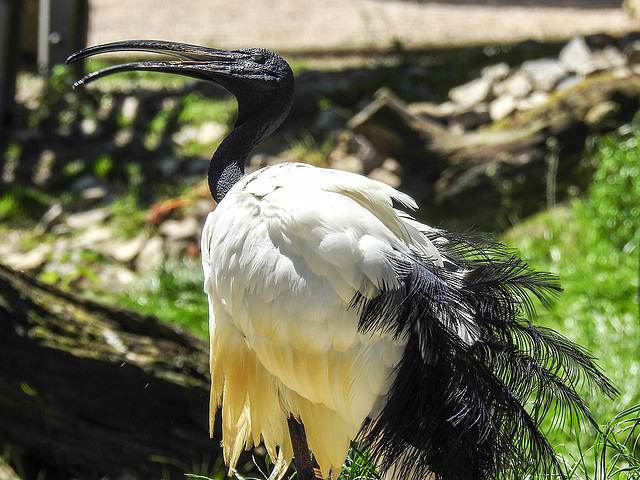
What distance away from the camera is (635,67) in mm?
6961

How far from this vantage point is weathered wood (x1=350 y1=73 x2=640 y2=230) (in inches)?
241

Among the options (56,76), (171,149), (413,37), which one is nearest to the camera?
(171,149)

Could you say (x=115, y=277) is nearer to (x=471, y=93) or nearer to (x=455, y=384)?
(x=471, y=93)

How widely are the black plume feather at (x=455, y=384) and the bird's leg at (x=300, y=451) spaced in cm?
31

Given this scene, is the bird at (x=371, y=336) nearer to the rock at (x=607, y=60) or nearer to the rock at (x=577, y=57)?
the rock at (x=607, y=60)

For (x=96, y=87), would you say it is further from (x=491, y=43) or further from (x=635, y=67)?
(x=635, y=67)

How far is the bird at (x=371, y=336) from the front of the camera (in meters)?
2.36

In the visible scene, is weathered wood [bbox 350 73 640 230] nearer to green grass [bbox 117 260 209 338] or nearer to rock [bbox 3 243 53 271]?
green grass [bbox 117 260 209 338]

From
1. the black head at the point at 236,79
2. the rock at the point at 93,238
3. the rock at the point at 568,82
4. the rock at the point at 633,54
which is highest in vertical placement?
the black head at the point at 236,79

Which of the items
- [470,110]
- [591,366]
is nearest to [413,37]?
[470,110]

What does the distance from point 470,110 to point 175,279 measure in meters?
3.01

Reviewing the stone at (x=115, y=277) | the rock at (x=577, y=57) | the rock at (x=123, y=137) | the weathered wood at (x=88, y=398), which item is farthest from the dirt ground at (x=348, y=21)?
the weathered wood at (x=88, y=398)

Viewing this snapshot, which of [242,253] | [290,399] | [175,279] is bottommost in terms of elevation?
[175,279]

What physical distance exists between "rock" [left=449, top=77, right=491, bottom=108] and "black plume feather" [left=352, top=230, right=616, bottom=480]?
4.96 m
